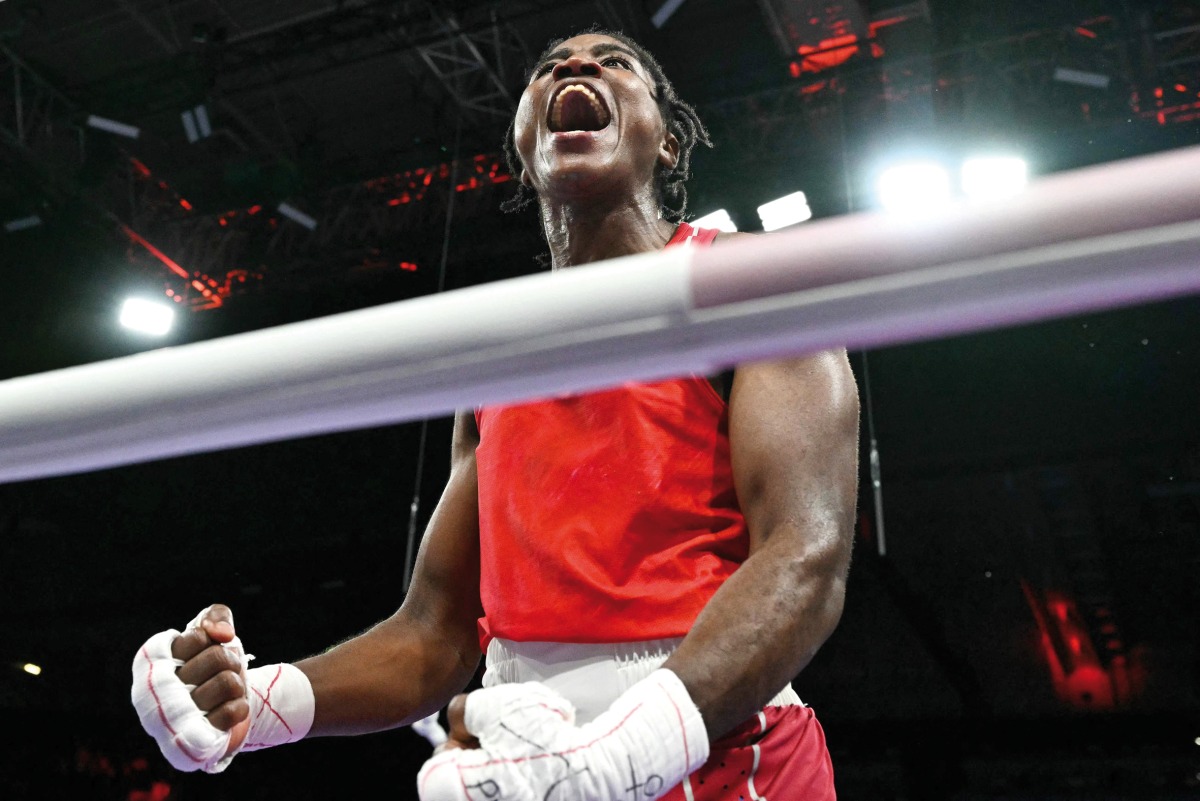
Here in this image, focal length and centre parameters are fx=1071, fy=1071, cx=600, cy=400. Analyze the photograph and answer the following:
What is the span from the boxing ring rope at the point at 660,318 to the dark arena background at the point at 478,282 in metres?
4.08

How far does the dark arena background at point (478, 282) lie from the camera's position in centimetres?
455

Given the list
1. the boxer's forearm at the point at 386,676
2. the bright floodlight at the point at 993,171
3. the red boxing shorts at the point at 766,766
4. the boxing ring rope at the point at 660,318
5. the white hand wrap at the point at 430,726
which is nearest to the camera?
the boxing ring rope at the point at 660,318

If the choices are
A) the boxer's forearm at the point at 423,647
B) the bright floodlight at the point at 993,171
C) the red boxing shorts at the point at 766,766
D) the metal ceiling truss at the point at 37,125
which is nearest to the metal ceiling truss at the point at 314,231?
the metal ceiling truss at the point at 37,125

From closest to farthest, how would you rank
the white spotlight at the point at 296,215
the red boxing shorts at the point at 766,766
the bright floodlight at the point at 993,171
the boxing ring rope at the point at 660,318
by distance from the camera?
the boxing ring rope at the point at 660,318 → the red boxing shorts at the point at 766,766 → the bright floodlight at the point at 993,171 → the white spotlight at the point at 296,215

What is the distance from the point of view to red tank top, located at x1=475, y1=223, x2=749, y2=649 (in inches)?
38.0

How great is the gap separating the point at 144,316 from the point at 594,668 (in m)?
5.26

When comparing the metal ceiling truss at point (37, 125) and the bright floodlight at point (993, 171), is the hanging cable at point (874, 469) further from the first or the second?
the metal ceiling truss at point (37, 125)

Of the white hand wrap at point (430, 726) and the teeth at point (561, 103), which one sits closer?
the white hand wrap at point (430, 726)

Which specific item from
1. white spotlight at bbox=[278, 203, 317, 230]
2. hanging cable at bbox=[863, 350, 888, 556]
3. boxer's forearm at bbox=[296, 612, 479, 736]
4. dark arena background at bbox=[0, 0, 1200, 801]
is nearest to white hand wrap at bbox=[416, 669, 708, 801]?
boxer's forearm at bbox=[296, 612, 479, 736]

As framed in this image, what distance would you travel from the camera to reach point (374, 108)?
18.9ft

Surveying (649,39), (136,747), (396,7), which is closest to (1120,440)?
(649,39)

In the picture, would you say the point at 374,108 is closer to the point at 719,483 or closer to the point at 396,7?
the point at 396,7

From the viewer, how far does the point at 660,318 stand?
458 mm

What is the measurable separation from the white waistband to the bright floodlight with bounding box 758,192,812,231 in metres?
4.03
